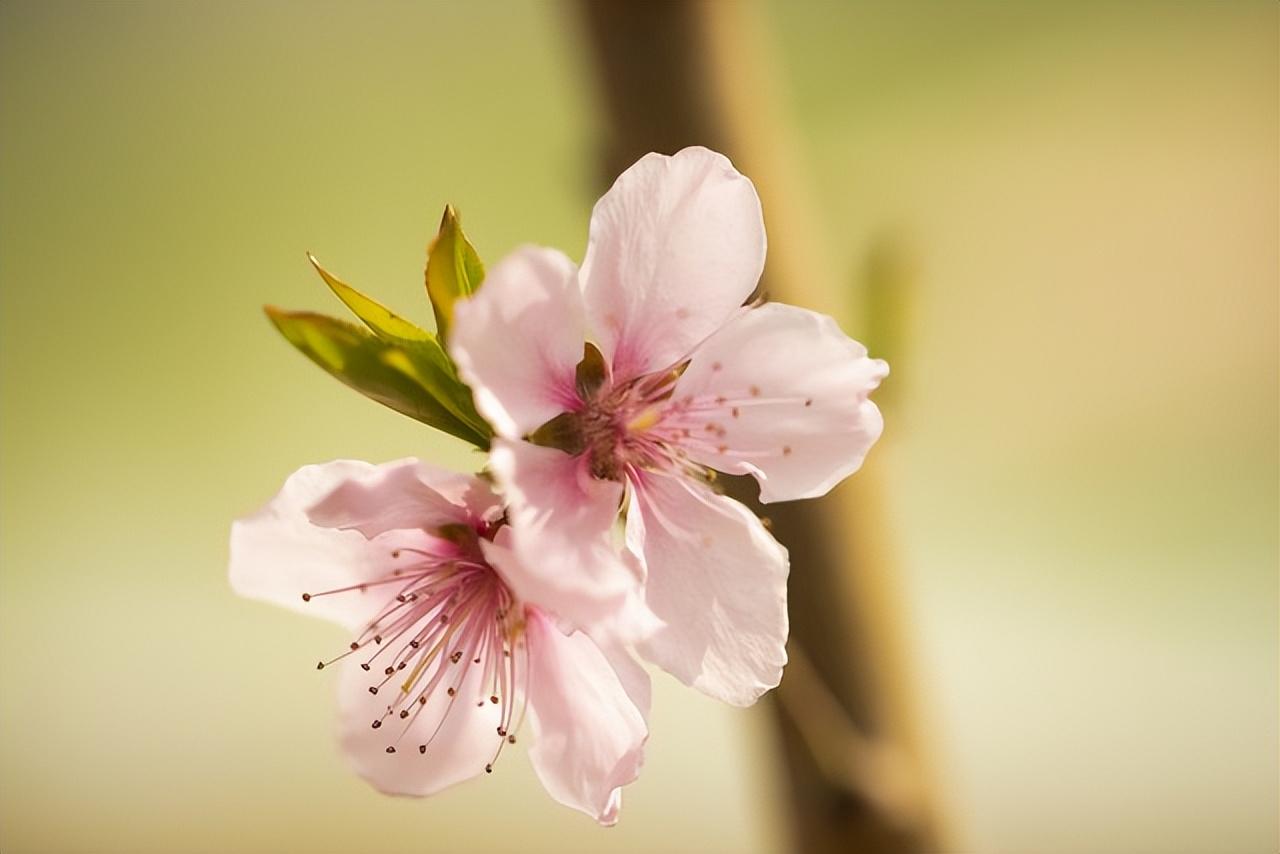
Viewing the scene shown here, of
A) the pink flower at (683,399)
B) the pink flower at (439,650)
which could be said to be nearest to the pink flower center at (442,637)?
the pink flower at (439,650)

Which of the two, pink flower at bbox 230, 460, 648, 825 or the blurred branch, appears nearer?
pink flower at bbox 230, 460, 648, 825

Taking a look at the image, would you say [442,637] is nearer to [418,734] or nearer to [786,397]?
[418,734]

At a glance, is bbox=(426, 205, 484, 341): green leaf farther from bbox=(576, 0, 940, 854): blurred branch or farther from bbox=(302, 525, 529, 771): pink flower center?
bbox=(576, 0, 940, 854): blurred branch

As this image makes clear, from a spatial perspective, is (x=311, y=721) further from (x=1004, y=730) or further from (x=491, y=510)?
(x=491, y=510)

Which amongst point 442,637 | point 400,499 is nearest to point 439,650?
point 442,637

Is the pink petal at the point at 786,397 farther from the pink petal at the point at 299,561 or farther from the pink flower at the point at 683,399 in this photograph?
the pink petal at the point at 299,561

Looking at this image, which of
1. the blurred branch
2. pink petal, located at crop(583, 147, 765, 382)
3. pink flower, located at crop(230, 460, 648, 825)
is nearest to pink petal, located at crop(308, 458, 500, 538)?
pink flower, located at crop(230, 460, 648, 825)

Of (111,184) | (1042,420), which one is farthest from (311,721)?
(1042,420)

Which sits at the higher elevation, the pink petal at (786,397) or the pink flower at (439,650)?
the pink petal at (786,397)
